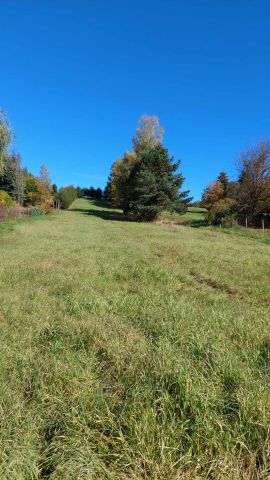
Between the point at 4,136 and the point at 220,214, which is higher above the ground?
the point at 4,136

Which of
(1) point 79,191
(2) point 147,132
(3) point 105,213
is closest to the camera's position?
(2) point 147,132

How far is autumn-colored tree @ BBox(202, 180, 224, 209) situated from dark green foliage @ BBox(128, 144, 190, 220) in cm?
1464

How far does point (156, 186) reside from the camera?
117 feet

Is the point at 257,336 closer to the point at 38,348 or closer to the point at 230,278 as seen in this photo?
the point at 38,348

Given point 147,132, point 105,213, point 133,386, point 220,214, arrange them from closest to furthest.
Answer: point 133,386 → point 220,214 → point 147,132 → point 105,213

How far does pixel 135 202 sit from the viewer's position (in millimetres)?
35781

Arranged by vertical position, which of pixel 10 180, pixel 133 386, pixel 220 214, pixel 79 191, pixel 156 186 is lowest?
pixel 133 386

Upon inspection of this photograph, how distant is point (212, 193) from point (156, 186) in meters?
19.4

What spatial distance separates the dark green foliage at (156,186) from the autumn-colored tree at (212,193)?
48.0 feet

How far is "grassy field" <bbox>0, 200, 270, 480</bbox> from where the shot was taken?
213cm

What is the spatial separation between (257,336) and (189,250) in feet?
29.4

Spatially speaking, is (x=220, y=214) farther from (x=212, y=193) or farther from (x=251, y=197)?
(x=212, y=193)

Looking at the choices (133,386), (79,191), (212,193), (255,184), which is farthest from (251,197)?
(79,191)

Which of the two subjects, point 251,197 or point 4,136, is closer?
point 4,136
